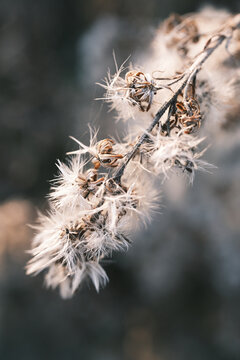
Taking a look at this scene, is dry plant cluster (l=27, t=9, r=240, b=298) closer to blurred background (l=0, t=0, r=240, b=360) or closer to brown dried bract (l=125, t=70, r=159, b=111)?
brown dried bract (l=125, t=70, r=159, b=111)

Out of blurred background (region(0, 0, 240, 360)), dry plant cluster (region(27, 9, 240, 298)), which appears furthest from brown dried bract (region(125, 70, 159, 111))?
blurred background (region(0, 0, 240, 360))

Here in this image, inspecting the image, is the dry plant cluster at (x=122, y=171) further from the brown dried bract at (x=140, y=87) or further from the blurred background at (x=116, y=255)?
the blurred background at (x=116, y=255)

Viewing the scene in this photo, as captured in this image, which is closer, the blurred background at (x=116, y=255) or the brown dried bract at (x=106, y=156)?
the brown dried bract at (x=106, y=156)

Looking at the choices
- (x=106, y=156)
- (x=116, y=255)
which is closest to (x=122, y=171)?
(x=106, y=156)

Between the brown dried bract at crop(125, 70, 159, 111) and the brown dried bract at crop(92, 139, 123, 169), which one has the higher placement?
the brown dried bract at crop(125, 70, 159, 111)

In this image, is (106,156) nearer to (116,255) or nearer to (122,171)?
(122,171)

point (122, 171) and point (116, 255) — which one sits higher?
point (116, 255)

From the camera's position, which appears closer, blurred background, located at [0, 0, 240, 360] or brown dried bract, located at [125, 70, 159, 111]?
brown dried bract, located at [125, 70, 159, 111]

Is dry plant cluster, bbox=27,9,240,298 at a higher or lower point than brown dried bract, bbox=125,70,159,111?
lower

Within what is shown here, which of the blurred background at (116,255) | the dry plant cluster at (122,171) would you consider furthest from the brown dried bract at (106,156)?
the blurred background at (116,255)
